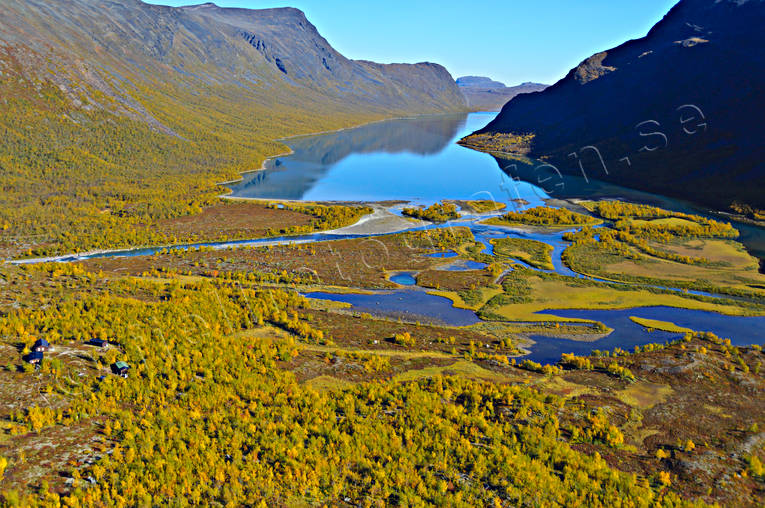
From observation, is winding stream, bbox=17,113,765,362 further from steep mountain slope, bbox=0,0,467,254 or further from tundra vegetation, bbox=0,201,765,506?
steep mountain slope, bbox=0,0,467,254

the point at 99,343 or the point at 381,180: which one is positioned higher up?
the point at 381,180

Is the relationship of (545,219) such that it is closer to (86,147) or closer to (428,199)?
(428,199)

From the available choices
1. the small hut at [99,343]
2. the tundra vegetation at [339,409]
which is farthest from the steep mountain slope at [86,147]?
the small hut at [99,343]

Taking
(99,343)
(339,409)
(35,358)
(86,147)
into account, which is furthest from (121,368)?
(86,147)

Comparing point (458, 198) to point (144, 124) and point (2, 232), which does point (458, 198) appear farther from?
point (144, 124)

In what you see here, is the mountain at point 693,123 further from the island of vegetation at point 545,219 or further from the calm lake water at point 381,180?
the island of vegetation at point 545,219

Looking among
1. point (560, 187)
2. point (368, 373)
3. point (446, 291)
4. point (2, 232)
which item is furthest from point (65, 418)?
point (560, 187)
